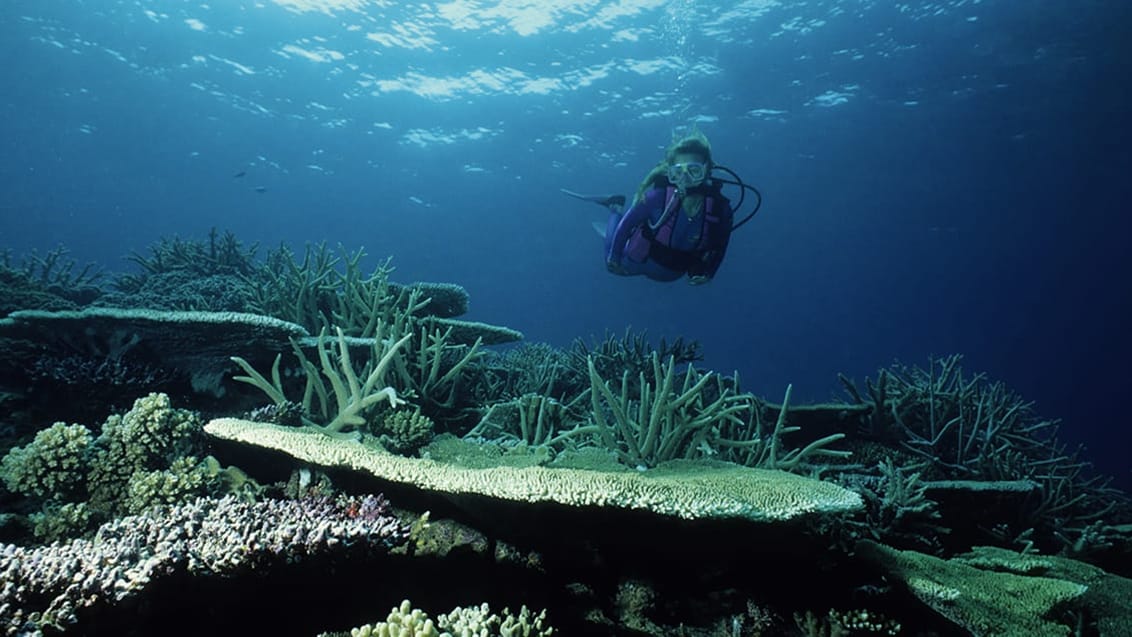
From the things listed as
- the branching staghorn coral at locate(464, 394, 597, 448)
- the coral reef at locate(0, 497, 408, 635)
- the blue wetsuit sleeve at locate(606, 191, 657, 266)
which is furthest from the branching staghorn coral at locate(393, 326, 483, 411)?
the blue wetsuit sleeve at locate(606, 191, 657, 266)

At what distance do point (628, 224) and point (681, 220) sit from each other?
0.69 m

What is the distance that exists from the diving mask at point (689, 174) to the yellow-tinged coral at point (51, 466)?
6031 mm

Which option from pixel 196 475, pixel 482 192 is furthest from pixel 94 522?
pixel 482 192

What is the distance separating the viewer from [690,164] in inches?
258

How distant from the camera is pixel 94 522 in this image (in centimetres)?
268

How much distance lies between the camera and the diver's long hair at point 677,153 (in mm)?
6617

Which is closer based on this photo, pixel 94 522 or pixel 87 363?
pixel 94 522

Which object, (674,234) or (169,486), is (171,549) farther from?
(674,234)

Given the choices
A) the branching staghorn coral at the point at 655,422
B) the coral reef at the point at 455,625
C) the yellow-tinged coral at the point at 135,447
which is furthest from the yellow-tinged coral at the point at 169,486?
the branching staghorn coral at the point at 655,422

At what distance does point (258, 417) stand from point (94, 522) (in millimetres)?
946

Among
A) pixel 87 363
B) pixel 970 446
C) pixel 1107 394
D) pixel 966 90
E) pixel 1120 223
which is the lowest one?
pixel 1107 394

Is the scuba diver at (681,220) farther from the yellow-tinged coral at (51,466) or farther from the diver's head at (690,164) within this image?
the yellow-tinged coral at (51,466)

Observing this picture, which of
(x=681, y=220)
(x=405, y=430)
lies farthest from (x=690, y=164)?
(x=405, y=430)

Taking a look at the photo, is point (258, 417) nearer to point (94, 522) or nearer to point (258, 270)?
point (94, 522)
